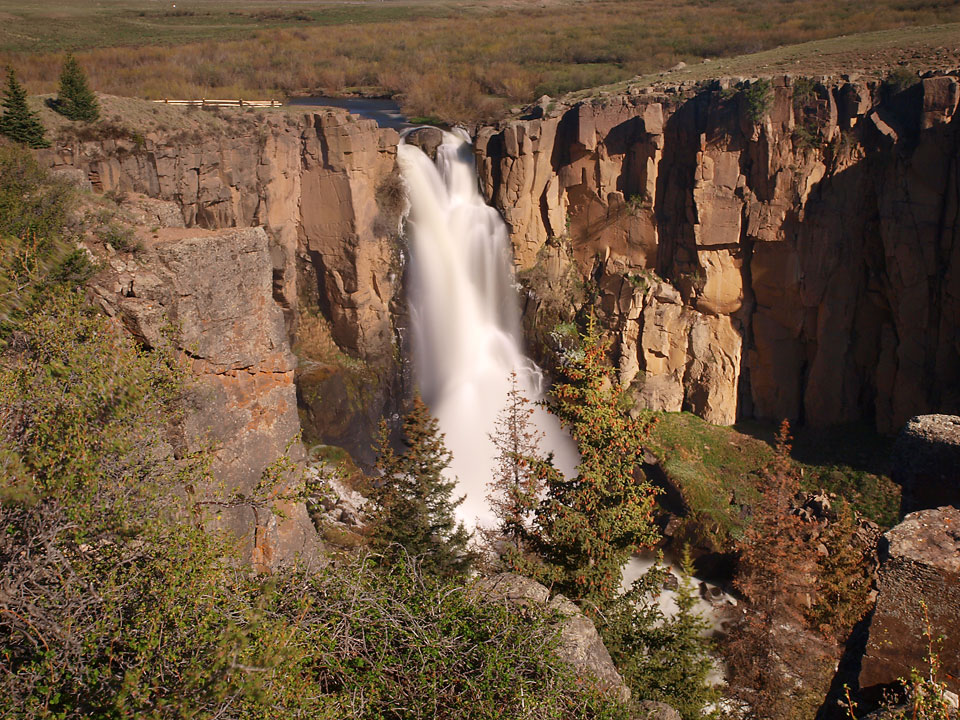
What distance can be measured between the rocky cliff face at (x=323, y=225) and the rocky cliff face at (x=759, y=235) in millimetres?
Answer: 4593

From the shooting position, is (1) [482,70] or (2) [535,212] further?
(1) [482,70]

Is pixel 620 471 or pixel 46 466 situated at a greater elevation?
pixel 46 466

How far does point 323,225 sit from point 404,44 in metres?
23.4

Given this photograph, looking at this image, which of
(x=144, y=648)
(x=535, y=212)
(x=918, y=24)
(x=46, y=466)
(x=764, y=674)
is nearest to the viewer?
(x=144, y=648)

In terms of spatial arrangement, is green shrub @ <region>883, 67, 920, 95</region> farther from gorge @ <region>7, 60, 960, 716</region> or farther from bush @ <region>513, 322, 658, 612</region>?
bush @ <region>513, 322, 658, 612</region>

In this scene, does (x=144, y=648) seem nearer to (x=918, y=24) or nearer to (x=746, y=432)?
(x=746, y=432)

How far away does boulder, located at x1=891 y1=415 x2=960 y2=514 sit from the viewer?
10.3 m

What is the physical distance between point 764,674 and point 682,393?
1207 cm

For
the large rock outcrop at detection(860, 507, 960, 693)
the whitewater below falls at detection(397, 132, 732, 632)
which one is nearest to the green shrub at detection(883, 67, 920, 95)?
the whitewater below falls at detection(397, 132, 732, 632)

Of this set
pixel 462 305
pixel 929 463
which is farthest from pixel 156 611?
pixel 462 305

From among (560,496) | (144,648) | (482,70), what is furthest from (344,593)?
(482,70)

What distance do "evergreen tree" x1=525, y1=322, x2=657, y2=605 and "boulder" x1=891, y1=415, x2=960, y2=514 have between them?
4358 millimetres

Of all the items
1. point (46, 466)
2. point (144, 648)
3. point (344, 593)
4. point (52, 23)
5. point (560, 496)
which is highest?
point (52, 23)

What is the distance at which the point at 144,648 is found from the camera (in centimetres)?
486
